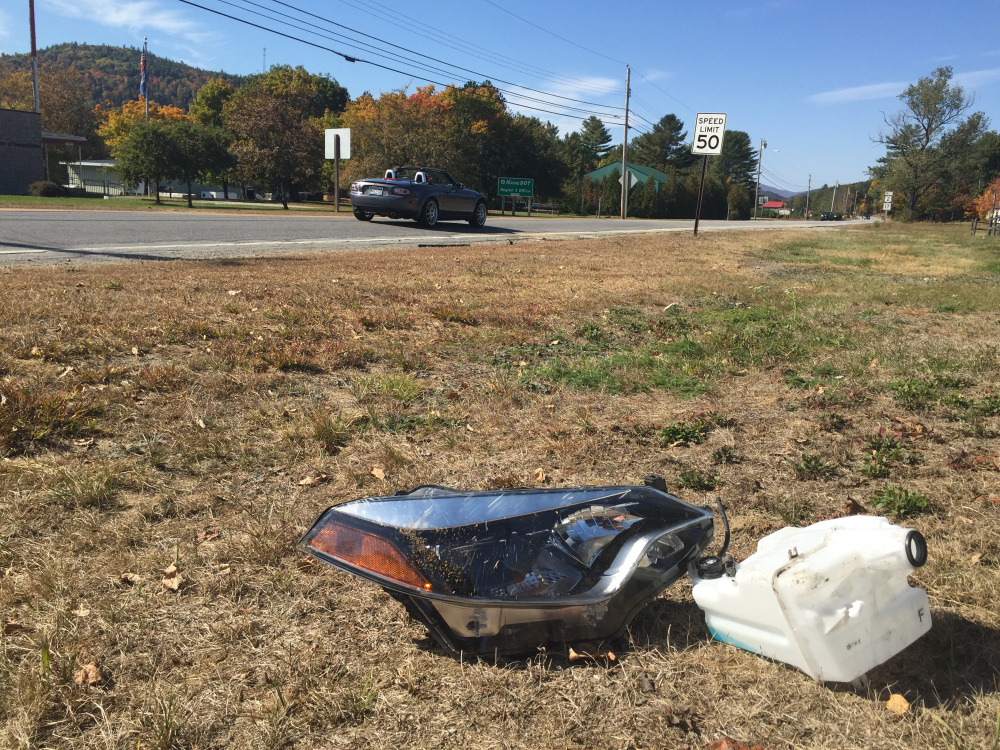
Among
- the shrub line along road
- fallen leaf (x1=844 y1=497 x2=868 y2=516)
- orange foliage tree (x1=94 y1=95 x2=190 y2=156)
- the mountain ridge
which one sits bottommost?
fallen leaf (x1=844 y1=497 x2=868 y2=516)

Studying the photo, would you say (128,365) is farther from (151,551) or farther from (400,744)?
(400,744)

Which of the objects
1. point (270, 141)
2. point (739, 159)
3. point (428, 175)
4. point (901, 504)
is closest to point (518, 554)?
point (901, 504)

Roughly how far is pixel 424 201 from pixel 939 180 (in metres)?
71.6

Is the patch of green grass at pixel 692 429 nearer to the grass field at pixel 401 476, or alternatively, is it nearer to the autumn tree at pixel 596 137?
the grass field at pixel 401 476

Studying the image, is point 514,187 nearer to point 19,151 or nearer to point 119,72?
point 19,151

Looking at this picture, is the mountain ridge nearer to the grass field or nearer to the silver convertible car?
the silver convertible car

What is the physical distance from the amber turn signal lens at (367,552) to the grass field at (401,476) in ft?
0.70

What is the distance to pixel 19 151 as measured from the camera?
4297 centimetres

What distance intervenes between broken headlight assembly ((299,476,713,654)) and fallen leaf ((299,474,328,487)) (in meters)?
0.81

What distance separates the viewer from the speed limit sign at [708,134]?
17531 mm

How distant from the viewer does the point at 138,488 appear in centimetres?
304

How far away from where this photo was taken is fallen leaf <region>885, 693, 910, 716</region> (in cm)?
185

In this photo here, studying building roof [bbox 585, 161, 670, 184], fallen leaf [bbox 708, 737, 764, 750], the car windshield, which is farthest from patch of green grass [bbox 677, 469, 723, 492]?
building roof [bbox 585, 161, 670, 184]

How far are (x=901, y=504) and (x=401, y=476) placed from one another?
2.20 meters
